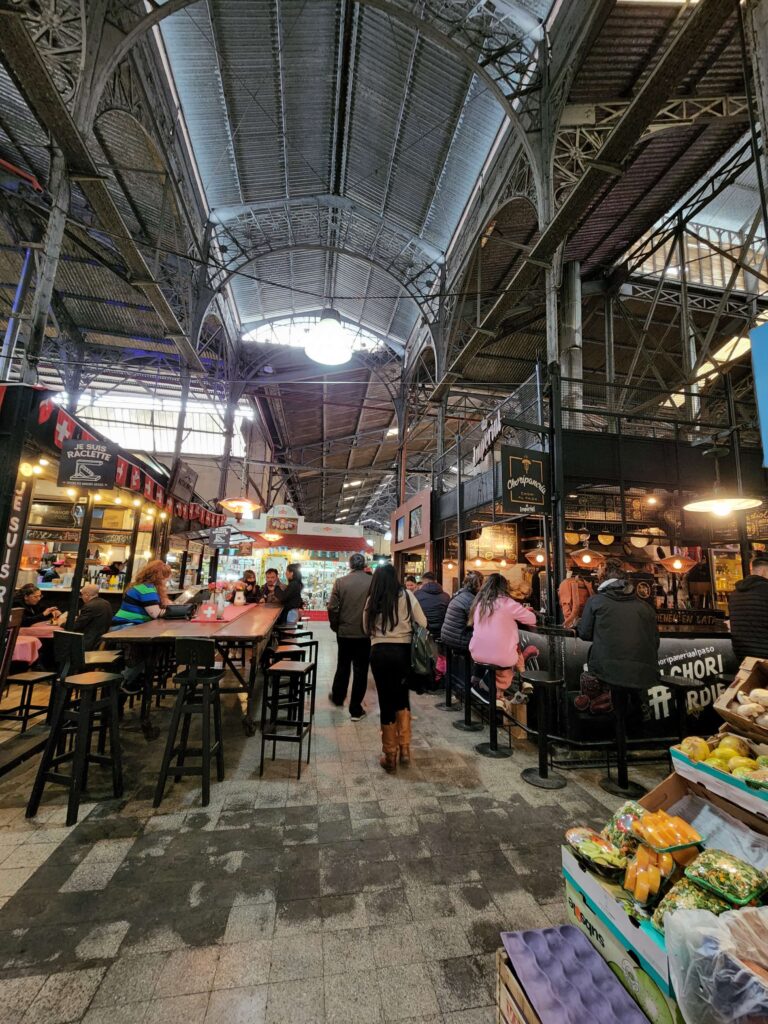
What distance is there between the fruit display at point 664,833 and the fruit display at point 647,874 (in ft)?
0.12

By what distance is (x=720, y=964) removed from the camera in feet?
3.35

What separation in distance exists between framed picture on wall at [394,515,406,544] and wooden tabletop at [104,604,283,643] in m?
8.15

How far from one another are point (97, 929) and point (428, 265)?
517 inches

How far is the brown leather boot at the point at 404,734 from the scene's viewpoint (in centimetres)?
393

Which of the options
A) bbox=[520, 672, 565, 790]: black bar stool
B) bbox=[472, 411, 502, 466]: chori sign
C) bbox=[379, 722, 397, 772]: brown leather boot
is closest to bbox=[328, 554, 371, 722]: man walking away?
bbox=[379, 722, 397, 772]: brown leather boot

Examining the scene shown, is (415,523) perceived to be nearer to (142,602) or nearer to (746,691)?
(142,602)

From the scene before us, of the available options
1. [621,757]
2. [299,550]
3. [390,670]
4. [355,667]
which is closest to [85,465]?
[355,667]

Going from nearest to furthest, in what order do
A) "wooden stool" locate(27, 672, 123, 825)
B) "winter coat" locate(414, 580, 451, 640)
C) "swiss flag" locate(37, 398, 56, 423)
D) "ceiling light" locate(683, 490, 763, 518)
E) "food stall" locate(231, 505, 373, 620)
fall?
"wooden stool" locate(27, 672, 123, 825) < "swiss flag" locate(37, 398, 56, 423) < "ceiling light" locate(683, 490, 763, 518) < "winter coat" locate(414, 580, 451, 640) < "food stall" locate(231, 505, 373, 620)

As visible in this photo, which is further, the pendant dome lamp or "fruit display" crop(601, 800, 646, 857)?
the pendant dome lamp

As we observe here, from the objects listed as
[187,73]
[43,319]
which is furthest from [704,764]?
[187,73]

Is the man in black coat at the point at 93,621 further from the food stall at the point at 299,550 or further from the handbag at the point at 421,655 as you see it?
the food stall at the point at 299,550

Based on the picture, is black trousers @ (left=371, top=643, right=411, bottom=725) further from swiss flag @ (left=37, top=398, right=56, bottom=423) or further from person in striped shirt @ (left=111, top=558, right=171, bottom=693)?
swiss flag @ (left=37, top=398, right=56, bottom=423)

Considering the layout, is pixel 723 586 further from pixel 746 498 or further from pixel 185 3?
pixel 185 3

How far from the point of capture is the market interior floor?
178 centimetres
